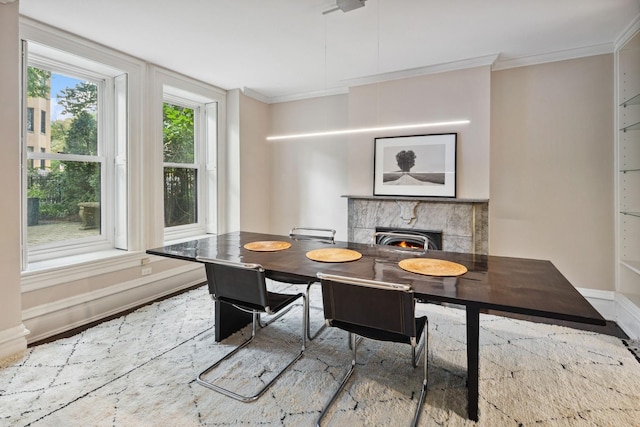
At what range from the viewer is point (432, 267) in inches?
78.5

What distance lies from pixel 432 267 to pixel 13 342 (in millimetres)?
2909

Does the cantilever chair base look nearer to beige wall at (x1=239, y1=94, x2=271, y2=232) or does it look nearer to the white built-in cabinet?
beige wall at (x1=239, y1=94, x2=271, y2=232)

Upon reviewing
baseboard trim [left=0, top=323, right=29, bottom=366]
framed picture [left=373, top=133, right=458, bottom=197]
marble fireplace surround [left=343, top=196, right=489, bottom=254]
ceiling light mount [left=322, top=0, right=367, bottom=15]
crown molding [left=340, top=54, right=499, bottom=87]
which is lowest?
baseboard trim [left=0, top=323, right=29, bottom=366]

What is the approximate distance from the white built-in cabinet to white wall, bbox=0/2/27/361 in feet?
15.6

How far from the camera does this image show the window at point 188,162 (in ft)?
13.2

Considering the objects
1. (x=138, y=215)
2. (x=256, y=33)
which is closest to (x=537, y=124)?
(x=256, y=33)

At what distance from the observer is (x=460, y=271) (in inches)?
75.5

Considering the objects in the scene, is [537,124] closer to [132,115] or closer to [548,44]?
[548,44]

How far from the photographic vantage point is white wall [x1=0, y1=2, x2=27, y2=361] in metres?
2.28

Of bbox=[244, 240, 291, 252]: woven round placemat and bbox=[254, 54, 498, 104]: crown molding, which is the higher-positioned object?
bbox=[254, 54, 498, 104]: crown molding

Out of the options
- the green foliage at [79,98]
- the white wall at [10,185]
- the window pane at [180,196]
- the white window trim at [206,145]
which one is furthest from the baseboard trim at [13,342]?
the green foliage at [79,98]

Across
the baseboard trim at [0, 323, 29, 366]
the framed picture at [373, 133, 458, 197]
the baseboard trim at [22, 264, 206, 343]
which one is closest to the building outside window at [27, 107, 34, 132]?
the baseboard trim at [22, 264, 206, 343]

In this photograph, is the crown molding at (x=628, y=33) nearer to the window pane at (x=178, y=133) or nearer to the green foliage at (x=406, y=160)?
the green foliage at (x=406, y=160)

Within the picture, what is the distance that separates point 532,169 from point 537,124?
0.45 metres
